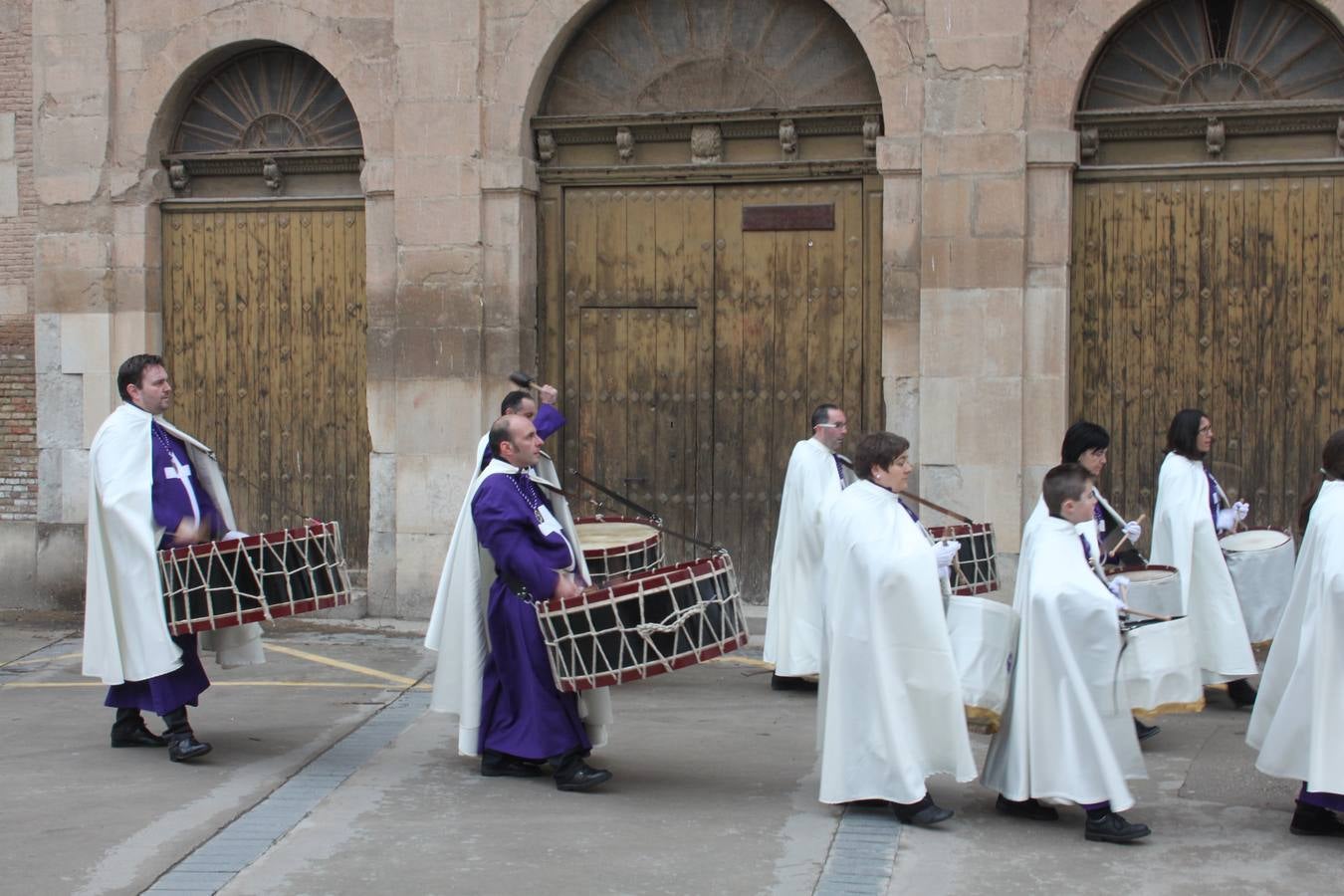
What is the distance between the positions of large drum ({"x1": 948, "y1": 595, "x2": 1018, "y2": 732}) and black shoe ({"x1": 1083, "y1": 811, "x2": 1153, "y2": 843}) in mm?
568

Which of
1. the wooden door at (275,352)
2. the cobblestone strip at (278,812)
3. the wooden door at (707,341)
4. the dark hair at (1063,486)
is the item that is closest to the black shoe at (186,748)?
the cobblestone strip at (278,812)

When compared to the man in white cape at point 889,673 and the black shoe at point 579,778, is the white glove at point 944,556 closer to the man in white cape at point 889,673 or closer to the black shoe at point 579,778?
the man in white cape at point 889,673

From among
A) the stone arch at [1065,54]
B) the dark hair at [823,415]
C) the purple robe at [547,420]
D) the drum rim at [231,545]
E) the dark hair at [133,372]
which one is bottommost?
the drum rim at [231,545]

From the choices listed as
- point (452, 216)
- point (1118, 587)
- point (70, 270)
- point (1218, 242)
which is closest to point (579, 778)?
point (1118, 587)

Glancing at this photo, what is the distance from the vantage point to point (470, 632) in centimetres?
781

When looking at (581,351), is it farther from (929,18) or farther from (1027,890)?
(1027,890)

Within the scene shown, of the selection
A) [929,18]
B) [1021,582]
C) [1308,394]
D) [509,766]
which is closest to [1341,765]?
[1021,582]

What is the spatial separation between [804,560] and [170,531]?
145 inches

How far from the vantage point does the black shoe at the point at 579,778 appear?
7523mm

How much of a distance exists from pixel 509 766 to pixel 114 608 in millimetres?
2068

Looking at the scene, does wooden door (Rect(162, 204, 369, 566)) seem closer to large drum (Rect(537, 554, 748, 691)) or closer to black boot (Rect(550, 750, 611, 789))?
black boot (Rect(550, 750, 611, 789))

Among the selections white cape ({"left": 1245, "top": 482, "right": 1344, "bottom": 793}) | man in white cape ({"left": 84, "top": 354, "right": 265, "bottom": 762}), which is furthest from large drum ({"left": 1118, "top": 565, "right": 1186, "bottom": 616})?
man in white cape ({"left": 84, "top": 354, "right": 265, "bottom": 762})

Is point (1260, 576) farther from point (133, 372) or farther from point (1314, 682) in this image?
point (133, 372)

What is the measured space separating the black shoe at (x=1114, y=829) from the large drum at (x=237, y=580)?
143 inches
